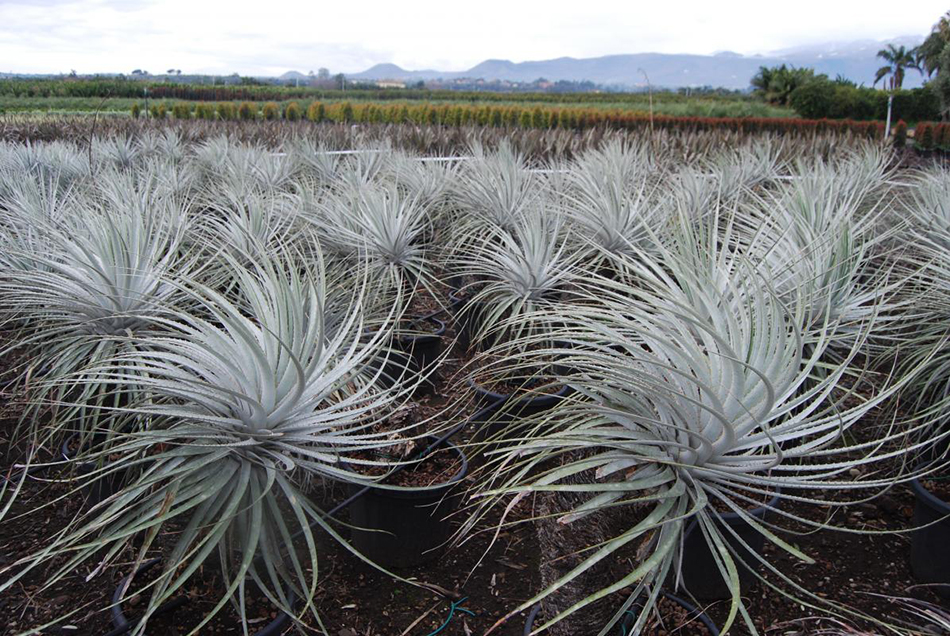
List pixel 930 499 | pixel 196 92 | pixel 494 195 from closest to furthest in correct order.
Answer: pixel 930 499
pixel 494 195
pixel 196 92

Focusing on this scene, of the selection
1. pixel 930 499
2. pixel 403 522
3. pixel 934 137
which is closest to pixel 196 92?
pixel 934 137

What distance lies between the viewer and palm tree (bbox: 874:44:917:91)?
154 ft

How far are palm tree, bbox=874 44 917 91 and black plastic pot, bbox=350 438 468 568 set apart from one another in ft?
181

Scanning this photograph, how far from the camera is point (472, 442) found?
187cm

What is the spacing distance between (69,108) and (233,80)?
27.0 metres

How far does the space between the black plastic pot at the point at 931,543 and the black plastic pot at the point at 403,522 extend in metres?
1.29

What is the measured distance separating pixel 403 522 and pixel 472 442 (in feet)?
1.04

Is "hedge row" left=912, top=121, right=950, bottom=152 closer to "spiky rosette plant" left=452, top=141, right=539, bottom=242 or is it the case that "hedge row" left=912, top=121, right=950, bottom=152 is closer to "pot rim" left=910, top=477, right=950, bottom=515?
"spiky rosette plant" left=452, top=141, right=539, bottom=242

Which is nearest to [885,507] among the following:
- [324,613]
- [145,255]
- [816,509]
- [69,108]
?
[816,509]

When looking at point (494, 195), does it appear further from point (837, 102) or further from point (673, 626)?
point (837, 102)

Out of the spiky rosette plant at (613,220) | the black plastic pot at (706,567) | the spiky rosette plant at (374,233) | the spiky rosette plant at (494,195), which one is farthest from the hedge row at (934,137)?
the black plastic pot at (706,567)

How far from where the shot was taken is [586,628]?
144 centimetres

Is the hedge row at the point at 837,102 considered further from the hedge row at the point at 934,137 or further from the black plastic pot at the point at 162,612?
the black plastic pot at the point at 162,612

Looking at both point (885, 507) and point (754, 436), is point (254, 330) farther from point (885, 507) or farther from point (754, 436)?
point (885, 507)
